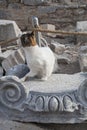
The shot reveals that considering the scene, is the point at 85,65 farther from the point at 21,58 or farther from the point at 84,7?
the point at 84,7

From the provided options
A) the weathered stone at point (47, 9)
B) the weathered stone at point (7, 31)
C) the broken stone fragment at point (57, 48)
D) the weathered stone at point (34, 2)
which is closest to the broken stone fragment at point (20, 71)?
the broken stone fragment at point (57, 48)

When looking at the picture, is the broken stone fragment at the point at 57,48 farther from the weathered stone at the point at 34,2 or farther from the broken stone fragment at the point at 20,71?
the broken stone fragment at the point at 20,71

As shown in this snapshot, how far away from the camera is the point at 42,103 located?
5.41 meters

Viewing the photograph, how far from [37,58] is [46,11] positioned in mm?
6900

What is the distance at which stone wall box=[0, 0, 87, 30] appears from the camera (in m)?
12.6

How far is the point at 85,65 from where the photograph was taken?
26.5ft

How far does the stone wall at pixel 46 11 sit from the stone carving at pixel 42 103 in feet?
22.7

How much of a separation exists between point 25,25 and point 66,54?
3.28m

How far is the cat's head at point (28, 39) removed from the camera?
19.2 feet

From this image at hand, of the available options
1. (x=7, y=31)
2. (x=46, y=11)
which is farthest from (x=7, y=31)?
(x=46, y=11)

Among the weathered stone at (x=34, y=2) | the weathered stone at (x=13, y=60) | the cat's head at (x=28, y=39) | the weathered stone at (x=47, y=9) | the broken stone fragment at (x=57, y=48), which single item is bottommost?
the weathered stone at (x=47, y=9)

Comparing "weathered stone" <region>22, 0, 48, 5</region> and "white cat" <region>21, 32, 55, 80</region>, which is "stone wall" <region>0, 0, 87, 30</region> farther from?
"white cat" <region>21, 32, 55, 80</region>

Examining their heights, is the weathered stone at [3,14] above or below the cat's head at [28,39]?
below

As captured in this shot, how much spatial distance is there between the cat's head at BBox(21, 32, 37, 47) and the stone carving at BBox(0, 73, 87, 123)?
0.58 meters
